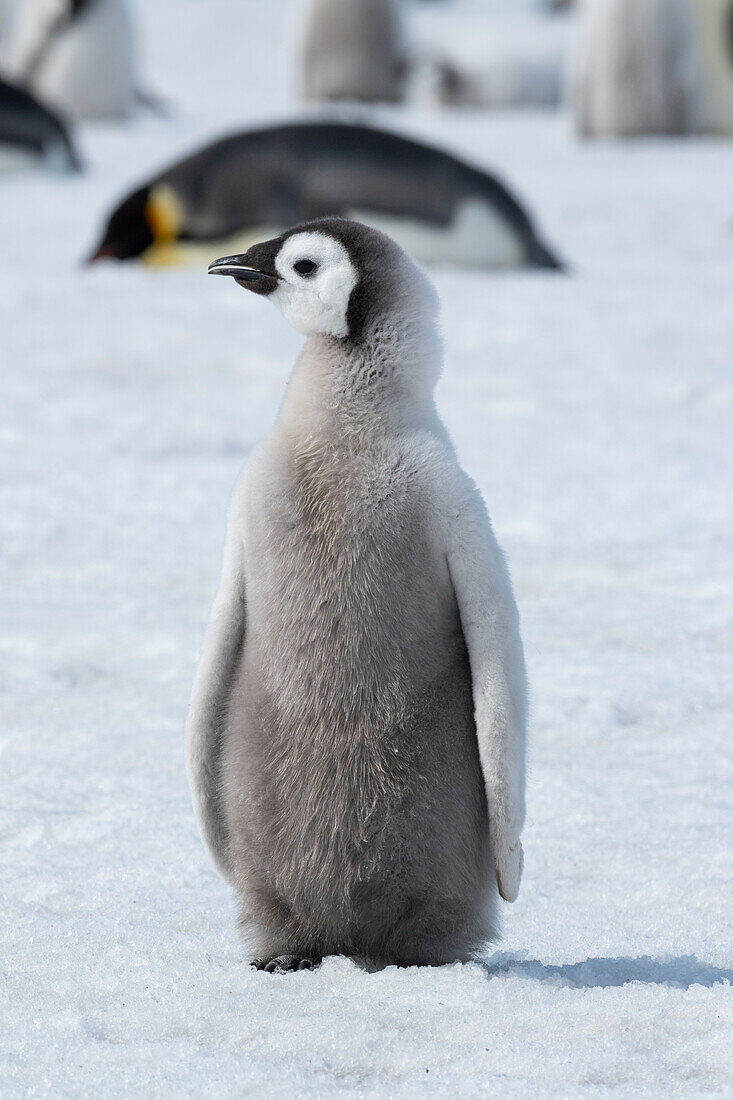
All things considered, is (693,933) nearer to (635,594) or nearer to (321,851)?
(321,851)

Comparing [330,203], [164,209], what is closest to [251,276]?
[330,203]

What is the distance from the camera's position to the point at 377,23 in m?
12.2

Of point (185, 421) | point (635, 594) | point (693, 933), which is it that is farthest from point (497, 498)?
point (693, 933)

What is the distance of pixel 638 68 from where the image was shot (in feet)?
30.5

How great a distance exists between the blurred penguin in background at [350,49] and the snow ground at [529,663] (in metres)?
5.63

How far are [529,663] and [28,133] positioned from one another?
6.15m

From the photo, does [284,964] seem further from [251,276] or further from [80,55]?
[80,55]

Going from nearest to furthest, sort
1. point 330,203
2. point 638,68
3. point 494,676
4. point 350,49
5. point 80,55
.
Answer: point 494,676
point 330,203
point 638,68
point 80,55
point 350,49

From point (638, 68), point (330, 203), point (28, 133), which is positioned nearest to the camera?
point (330, 203)

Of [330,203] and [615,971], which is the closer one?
[615,971]

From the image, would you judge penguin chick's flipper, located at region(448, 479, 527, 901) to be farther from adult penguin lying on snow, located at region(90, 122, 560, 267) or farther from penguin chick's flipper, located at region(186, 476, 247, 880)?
adult penguin lying on snow, located at region(90, 122, 560, 267)

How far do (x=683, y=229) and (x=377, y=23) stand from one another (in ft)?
19.1

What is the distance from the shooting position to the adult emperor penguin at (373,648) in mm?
1688

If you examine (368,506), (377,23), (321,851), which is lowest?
(321,851)
